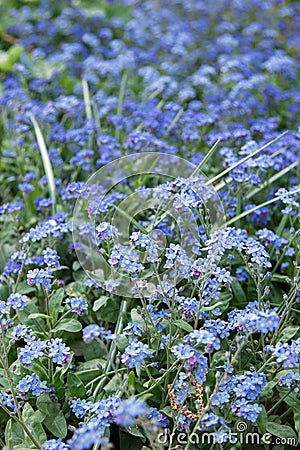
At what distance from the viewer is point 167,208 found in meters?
2.71

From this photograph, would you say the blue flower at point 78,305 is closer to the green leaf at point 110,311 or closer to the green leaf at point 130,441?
the green leaf at point 110,311

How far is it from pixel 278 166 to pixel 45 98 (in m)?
2.09

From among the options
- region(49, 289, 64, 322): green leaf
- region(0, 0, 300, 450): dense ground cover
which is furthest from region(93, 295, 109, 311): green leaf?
region(49, 289, 64, 322): green leaf

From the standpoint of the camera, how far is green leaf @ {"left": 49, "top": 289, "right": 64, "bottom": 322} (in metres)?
2.48

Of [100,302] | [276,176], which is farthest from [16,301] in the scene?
[276,176]

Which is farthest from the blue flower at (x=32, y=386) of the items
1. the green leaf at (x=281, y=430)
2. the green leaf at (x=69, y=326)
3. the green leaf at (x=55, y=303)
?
the green leaf at (x=281, y=430)

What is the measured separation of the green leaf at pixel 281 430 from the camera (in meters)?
2.13

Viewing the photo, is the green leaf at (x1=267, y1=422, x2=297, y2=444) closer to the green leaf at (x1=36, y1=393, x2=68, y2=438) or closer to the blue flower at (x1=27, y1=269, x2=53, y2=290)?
the green leaf at (x1=36, y1=393, x2=68, y2=438)

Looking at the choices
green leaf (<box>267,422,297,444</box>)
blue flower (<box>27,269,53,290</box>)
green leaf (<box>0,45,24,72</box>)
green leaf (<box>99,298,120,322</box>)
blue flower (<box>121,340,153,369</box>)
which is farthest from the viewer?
green leaf (<box>0,45,24,72</box>)

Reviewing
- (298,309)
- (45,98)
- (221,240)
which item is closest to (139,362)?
(221,240)

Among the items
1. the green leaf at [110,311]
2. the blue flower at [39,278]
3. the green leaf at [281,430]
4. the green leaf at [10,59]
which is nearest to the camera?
the green leaf at [281,430]

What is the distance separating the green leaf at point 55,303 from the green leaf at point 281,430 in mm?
933

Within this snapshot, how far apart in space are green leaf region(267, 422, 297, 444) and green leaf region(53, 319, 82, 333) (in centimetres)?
80

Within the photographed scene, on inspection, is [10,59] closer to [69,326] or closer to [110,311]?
[110,311]
